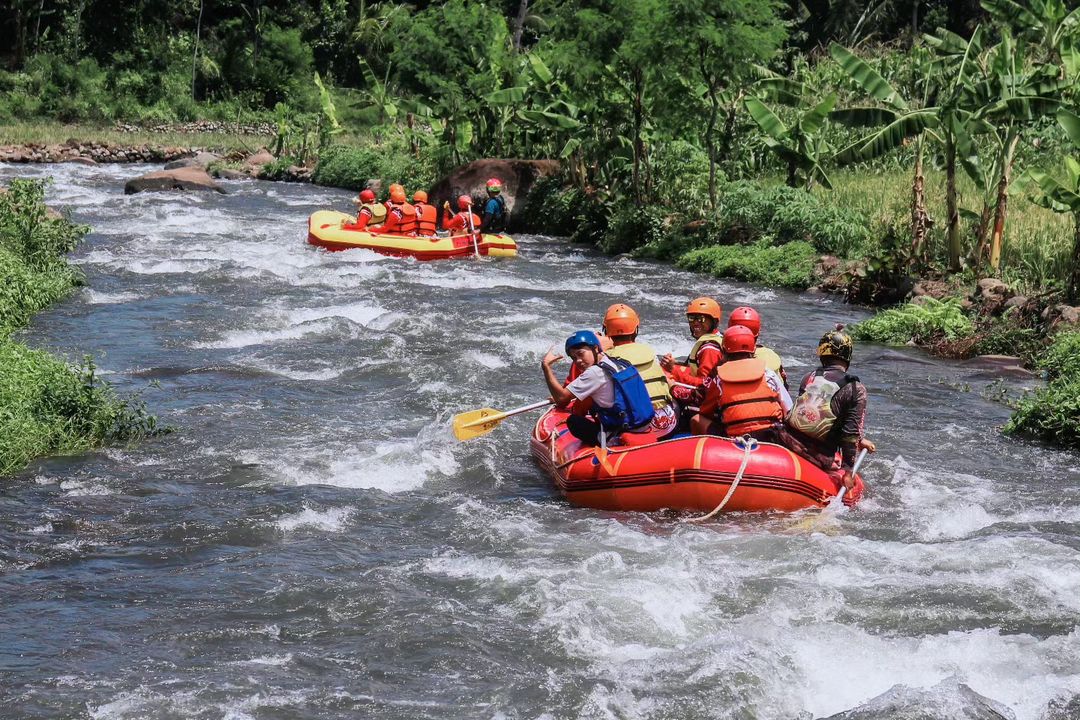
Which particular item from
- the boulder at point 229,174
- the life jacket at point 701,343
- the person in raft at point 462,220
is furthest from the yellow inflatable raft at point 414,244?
the boulder at point 229,174

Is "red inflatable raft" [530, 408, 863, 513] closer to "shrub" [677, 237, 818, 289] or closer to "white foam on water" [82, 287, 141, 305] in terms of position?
"white foam on water" [82, 287, 141, 305]

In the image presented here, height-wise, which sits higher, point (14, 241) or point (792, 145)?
point (792, 145)

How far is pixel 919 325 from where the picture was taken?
13664mm

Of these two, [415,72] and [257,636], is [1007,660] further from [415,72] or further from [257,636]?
[415,72]

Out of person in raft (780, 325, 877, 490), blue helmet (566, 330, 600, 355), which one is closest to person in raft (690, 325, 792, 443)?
person in raft (780, 325, 877, 490)

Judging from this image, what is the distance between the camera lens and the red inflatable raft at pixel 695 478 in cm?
784

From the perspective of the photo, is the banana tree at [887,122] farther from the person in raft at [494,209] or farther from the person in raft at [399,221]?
the person in raft at [494,209]

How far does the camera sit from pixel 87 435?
361 inches

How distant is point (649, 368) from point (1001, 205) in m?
7.94

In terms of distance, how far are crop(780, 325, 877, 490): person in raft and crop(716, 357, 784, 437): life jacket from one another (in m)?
0.20

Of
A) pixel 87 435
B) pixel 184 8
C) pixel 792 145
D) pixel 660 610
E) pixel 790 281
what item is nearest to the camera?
pixel 660 610

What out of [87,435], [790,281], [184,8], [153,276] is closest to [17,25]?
[184,8]

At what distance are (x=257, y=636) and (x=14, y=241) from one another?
1065cm

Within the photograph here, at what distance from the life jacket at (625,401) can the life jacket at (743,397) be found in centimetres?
50
